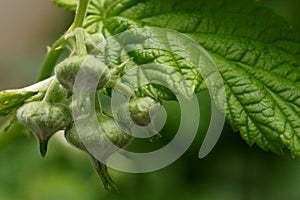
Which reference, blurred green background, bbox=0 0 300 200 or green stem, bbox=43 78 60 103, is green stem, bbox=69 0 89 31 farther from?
blurred green background, bbox=0 0 300 200

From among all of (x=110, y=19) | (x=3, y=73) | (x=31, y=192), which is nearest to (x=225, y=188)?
(x=31, y=192)

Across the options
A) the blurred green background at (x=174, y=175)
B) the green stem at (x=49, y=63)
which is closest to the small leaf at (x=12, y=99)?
the green stem at (x=49, y=63)

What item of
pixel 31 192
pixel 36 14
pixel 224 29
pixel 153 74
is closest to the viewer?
pixel 153 74

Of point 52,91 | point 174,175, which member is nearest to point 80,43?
point 52,91

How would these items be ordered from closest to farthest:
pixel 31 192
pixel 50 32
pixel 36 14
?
pixel 31 192 → pixel 50 32 → pixel 36 14

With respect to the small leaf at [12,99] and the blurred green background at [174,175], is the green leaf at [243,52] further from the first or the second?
the blurred green background at [174,175]

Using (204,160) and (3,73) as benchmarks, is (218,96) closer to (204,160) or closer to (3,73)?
(204,160)
